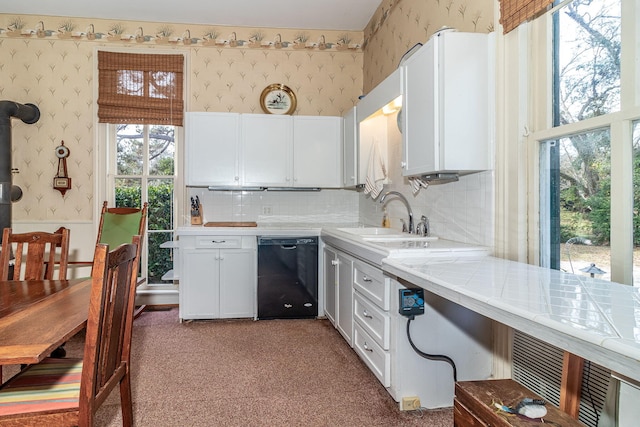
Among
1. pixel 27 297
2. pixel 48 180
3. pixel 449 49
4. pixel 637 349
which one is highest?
pixel 449 49

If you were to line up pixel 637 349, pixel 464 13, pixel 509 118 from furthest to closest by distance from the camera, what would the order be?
pixel 464 13 → pixel 509 118 → pixel 637 349

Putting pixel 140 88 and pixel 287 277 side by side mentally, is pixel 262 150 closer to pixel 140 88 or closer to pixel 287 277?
pixel 287 277

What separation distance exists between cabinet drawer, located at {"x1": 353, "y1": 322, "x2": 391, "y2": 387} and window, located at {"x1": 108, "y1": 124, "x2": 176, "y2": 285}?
2556 millimetres

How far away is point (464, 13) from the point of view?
7.91 feet

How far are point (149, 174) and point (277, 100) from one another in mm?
1606

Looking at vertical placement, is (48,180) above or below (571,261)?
above

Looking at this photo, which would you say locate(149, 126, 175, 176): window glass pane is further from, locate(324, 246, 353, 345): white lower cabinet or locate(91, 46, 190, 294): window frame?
locate(324, 246, 353, 345): white lower cabinet

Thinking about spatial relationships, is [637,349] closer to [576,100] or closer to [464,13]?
[576,100]

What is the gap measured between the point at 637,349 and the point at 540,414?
0.66m

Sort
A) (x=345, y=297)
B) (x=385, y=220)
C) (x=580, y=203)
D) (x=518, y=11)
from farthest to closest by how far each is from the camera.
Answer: (x=385, y=220) → (x=345, y=297) → (x=518, y=11) → (x=580, y=203)

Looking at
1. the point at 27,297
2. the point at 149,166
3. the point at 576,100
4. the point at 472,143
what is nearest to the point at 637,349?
the point at 576,100

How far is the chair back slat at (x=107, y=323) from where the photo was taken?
4.37 feet

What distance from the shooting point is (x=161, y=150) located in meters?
4.37

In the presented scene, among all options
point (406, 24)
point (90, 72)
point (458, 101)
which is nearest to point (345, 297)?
point (458, 101)
